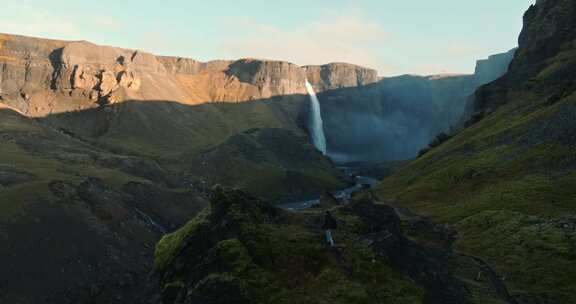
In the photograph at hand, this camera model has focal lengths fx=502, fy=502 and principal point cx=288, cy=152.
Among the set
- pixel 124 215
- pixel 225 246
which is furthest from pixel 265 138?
pixel 225 246

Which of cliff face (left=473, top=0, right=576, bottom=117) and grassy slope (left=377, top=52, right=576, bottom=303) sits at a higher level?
cliff face (left=473, top=0, right=576, bottom=117)

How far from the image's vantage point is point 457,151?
85562 mm

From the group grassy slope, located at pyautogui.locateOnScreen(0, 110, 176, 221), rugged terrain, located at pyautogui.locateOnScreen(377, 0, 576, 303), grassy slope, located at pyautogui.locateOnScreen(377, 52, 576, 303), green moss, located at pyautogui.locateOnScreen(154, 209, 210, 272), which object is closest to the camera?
green moss, located at pyautogui.locateOnScreen(154, 209, 210, 272)

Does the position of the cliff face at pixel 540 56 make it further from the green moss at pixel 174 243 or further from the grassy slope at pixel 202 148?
the green moss at pixel 174 243

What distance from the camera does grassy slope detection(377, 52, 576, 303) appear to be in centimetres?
3438

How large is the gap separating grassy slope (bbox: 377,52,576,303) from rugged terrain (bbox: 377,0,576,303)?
3.1 inches

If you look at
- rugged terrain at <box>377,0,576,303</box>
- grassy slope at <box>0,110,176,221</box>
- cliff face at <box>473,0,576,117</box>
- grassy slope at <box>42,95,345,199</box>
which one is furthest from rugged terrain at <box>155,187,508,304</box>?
grassy slope at <box>42,95,345,199</box>

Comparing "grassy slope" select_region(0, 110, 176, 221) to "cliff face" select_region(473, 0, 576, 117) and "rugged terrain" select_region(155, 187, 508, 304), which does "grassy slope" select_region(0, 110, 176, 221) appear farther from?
"cliff face" select_region(473, 0, 576, 117)

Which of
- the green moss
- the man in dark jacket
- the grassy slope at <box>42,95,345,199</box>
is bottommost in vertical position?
the grassy slope at <box>42,95,345,199</box>

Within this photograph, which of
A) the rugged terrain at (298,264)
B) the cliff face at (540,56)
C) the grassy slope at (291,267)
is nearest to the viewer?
the grassy slope at (291,267)

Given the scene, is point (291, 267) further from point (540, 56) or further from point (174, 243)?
point (540, 56)

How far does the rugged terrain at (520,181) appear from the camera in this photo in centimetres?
3475

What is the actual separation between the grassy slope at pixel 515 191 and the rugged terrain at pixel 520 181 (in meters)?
0.08

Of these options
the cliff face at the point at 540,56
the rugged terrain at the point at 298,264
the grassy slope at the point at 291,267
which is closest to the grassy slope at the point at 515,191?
the rugged terrain at the point at 298,264
